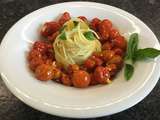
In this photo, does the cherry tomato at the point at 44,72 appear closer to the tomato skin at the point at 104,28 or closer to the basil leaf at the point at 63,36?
the basil leaf at the point at 63,36

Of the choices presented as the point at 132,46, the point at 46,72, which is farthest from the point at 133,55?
the point at 46,72

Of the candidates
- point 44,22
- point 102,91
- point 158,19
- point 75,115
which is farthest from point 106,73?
point 158,19

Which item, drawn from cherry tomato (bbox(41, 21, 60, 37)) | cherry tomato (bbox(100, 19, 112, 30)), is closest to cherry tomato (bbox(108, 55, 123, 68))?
cherry tomato (bbox(100, 19, 112, 30))

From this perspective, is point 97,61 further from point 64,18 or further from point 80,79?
point 64,18

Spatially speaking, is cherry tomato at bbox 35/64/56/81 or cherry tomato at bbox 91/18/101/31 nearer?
cherry tomato at bbox 35/64/56/81

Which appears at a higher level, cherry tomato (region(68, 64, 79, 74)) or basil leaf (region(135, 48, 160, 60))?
basil leaf (region(135, 48, 160, 60))

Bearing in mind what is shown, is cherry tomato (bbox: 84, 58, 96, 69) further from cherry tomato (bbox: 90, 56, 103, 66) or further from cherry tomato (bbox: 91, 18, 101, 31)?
cherry tomato (bbox: 91, 18, 101, 31)

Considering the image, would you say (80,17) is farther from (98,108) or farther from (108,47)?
(98,108)
